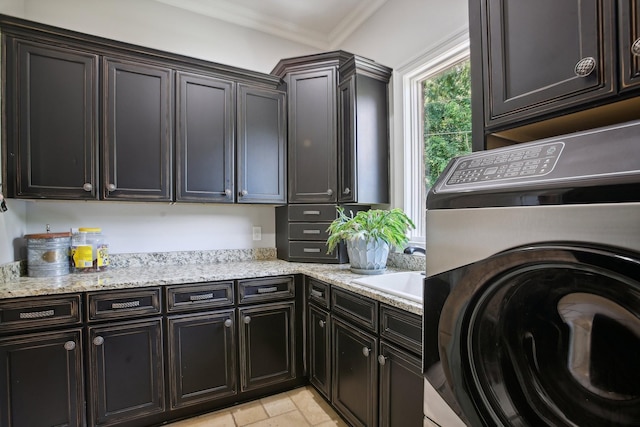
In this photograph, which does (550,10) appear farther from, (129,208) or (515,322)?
(129,208)

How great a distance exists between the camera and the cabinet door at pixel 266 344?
6.76ft

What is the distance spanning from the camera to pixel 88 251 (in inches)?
79.7

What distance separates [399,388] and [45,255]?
7.12 ft

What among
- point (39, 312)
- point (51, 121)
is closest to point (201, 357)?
point (39, 312)

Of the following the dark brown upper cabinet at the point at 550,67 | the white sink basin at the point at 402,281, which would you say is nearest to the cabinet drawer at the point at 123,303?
the white sink basin at the point at 402,281

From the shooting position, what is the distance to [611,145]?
56cm

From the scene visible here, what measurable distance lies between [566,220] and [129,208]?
2.59 metres

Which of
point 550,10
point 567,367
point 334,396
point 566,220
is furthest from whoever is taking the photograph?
point 334,396

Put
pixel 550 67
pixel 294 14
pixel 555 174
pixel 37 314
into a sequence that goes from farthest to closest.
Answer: pixel 294 14, pixel 37 314, pixel 550 67, pixel 555 174

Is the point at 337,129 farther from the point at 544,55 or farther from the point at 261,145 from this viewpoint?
the point at 544,55

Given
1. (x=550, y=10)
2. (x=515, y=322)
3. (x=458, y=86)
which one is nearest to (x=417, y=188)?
(x=458, y=86)

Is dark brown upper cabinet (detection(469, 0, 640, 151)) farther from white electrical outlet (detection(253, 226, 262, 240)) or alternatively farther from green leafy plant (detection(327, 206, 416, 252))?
white electrical outlet (detection(253, 226, 262, 240))

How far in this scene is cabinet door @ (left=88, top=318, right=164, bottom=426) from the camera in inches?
66.9

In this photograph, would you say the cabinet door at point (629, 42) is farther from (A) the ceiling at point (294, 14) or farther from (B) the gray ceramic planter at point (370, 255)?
(A) the ceiling at point (294, 14)
